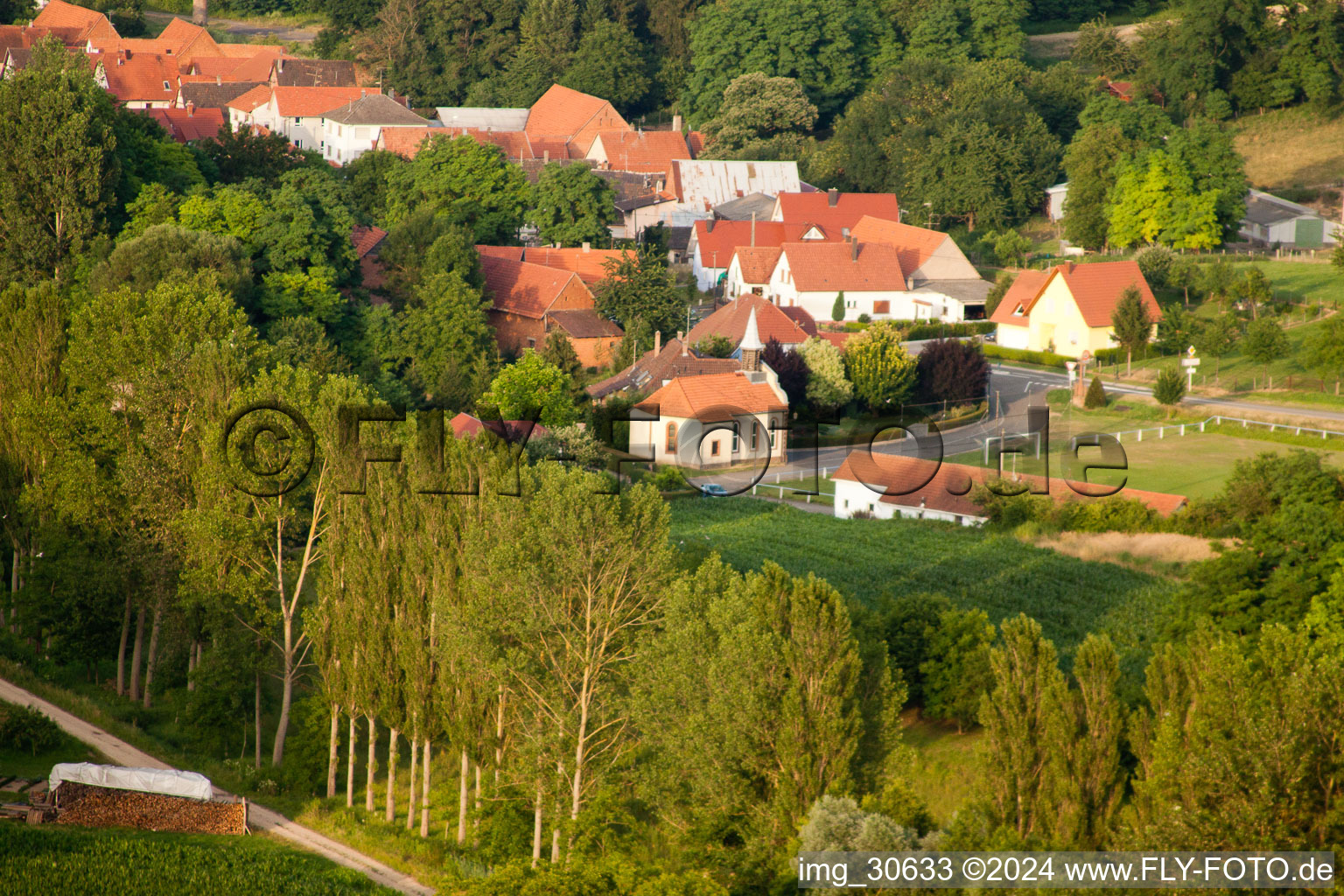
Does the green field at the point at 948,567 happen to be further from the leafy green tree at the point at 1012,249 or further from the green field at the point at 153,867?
the leafy green tree at the point at 1012,249

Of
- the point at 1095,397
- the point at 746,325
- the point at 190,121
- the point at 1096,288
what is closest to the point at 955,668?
the point at 1095,397

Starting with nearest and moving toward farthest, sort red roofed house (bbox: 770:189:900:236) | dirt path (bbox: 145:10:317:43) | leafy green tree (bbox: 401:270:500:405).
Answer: leafy green tree (bbox: 401:270:500:405) → red roofed house (bbox: 770:189:900:236) → dirt path (bbox: 145:10:317:43)

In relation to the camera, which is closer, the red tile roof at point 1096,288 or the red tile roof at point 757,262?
the red tile roof at point 1096,288

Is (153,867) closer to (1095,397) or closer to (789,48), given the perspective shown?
(1095,397)

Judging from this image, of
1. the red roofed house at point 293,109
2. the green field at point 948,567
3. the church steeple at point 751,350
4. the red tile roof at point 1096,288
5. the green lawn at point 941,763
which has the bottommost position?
the green lawn at point 941,763

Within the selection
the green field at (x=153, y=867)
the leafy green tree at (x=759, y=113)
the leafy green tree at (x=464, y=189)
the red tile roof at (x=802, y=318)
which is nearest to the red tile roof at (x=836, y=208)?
the leafy green tree at (x=759, y=113)

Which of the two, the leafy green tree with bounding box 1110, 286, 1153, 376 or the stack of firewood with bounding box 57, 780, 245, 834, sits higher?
the leafy green tree with bounding box 1110, 286, 1153, 376

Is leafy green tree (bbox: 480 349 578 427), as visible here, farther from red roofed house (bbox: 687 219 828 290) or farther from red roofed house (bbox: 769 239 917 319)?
red roofed house (bbox: 687 219 828 290)

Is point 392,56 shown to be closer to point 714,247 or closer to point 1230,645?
point 714,247

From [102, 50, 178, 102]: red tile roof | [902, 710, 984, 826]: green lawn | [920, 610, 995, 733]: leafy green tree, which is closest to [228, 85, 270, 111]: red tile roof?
[102, 50, 178, 102]: red tile roof
